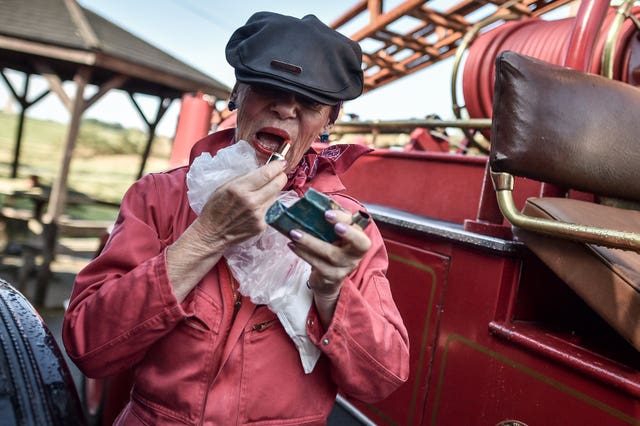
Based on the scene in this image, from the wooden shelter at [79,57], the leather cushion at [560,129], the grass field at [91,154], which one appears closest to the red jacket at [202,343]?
the leather cushion at [560,129]

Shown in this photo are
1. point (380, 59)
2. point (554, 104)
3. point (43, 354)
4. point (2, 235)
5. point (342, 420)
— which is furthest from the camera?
point (2, 235)

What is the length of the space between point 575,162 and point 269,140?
3.19 feet

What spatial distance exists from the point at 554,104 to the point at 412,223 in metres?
0.66

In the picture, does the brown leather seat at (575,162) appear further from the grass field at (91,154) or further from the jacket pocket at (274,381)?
the grass field at (91,154)

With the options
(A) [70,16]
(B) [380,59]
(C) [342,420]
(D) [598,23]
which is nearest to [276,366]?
(C) [342,420]

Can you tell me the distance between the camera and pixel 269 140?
1.18m

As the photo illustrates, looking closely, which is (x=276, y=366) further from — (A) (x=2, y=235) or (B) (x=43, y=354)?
(A) (x=2, y=235)

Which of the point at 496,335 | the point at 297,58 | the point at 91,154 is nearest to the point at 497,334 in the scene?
the point at 496,335

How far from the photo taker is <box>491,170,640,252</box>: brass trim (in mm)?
1160

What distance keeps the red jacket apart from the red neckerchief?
12.5 inches

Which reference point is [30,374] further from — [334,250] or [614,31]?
[614,31]

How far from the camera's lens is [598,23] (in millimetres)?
1849

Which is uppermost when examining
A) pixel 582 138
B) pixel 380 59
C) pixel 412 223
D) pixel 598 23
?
pixel 380 59

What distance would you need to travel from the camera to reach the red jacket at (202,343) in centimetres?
102
